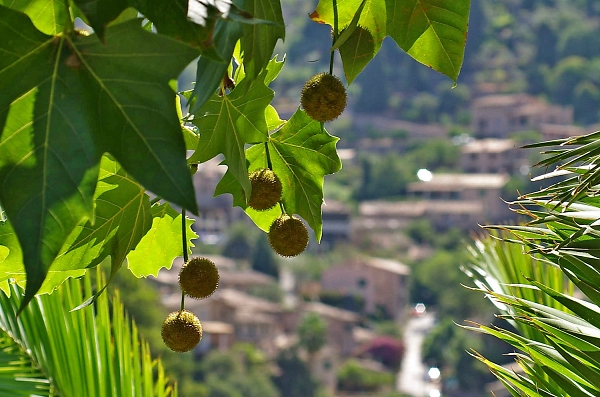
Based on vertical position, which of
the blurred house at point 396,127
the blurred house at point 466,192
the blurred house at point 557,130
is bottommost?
the blurred house at point 466,192

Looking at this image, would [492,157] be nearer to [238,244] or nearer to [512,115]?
[512,115]

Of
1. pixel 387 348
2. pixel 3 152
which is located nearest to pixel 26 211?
pixel 3 152

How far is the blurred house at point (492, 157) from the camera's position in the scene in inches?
1350

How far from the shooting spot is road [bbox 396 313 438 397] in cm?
2578

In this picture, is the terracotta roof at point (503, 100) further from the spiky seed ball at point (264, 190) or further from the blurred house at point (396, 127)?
the spiky seed ball at point (264, 190)

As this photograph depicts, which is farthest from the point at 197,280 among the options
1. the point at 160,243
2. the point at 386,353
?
the point at 386,353

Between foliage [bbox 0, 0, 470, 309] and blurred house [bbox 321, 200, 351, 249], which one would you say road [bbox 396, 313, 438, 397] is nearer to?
blurred house [bbox 321, 200, 351, 249]

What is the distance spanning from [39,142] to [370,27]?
316 millimetres

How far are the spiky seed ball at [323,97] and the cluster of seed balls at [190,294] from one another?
17 cm

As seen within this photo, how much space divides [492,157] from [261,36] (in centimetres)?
3539

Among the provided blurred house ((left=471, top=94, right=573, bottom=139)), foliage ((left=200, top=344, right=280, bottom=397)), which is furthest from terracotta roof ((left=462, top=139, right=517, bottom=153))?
foliage ((left=200, top=344, right=280, bottom=397))

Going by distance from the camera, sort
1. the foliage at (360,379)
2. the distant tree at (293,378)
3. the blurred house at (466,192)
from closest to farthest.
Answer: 1. the distant tree at (293,378)
2. the foliage at (360,379)
3. the blurred house at (466,192)

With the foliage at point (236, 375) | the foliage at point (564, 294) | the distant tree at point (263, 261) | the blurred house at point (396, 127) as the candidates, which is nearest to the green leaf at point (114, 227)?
the foliage at point (564, 294)

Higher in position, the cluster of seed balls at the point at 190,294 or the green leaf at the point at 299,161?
the green leaf at the point at 299,161
